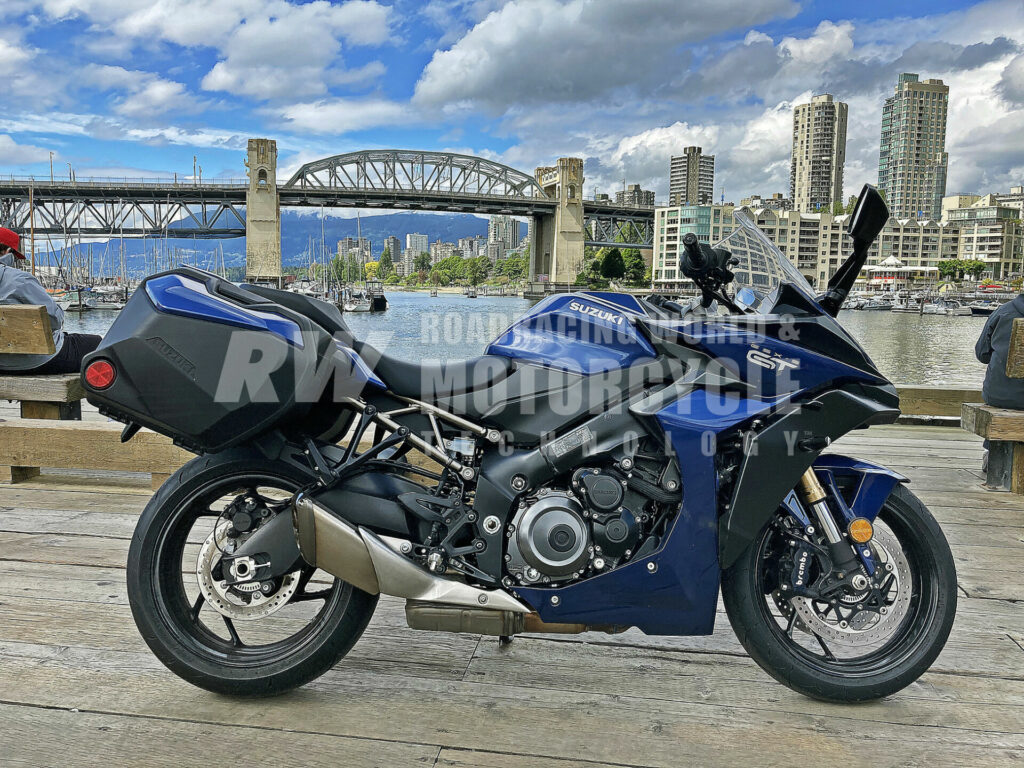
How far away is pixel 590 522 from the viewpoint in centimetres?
198

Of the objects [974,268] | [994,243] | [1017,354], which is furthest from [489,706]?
[994,243]

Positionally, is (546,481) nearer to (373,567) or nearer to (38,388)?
(373,567)

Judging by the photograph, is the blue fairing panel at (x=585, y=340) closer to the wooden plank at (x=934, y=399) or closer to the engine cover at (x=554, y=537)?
the engine cover at (x=554, y=537)

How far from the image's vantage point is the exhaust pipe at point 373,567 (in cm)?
199

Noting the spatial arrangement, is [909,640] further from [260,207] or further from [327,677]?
[260,207]

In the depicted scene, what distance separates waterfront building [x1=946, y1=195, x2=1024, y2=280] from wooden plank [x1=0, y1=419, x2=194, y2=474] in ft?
518

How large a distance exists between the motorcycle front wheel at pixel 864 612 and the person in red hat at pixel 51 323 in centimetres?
385

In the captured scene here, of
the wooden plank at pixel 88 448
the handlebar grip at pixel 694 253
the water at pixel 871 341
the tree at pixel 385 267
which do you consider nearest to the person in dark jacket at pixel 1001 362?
the handlebar grip at pixel 694 253

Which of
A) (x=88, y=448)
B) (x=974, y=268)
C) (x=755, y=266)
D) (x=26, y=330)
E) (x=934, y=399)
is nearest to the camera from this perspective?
(x=755, y=266)

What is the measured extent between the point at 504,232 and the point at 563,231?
10980 centimetres

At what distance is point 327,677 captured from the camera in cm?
224

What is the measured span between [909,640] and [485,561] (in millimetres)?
1087

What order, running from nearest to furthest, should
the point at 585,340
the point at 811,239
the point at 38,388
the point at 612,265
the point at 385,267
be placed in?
the point at 585,340 < the point at 811,239 < the point at 38,388 < the point at 612,265 < the point at 385,267

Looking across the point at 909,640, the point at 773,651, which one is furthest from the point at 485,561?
the point at 909,640
